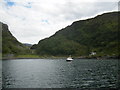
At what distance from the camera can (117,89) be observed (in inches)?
1935

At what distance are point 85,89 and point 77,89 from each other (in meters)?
2.36

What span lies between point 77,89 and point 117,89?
11191 mm

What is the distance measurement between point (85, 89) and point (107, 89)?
6.10m

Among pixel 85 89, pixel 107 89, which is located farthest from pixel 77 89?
pixel 107 89

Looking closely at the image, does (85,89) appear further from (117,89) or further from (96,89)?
(117,89)

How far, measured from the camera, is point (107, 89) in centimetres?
4912

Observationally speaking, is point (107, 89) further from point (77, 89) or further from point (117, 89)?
point (77, 89)

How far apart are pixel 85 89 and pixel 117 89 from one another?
8.90 m

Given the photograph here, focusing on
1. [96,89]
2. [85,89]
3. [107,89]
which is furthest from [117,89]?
[85,89]

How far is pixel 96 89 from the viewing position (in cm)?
4931

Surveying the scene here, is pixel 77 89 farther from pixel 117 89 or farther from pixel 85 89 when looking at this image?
pixel 117 89

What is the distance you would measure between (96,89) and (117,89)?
585 cm

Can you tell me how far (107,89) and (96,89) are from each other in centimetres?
305

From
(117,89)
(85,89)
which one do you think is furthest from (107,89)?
(85,89)
